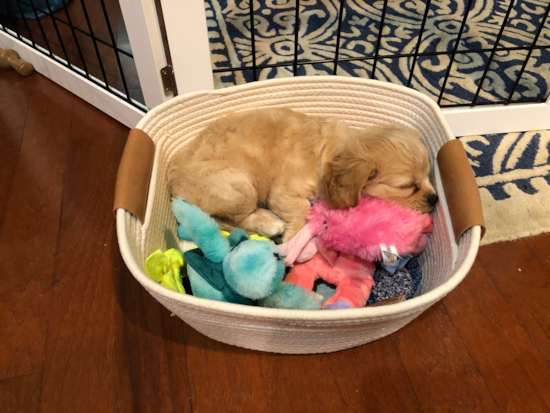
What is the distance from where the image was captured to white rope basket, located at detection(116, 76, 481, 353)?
37.0 inches

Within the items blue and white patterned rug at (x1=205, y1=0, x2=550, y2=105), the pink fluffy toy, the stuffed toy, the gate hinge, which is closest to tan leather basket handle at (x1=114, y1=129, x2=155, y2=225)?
the gate hinge

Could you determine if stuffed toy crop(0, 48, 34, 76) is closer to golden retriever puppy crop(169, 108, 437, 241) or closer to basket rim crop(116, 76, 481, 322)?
golden retriever puppy crop(169, 108, 437, 241)

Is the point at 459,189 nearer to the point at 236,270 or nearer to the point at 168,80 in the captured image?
the point at 236,270

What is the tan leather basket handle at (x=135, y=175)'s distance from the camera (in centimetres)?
116

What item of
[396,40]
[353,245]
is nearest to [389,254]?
[353,245]

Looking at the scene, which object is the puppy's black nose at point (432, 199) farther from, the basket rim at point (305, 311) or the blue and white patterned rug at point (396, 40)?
the blue and white patterned rug at point (396, 40)

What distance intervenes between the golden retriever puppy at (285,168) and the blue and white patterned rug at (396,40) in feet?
2.62

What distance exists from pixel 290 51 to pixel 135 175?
4.85ft

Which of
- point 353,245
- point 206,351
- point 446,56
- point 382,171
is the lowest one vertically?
point 206,351

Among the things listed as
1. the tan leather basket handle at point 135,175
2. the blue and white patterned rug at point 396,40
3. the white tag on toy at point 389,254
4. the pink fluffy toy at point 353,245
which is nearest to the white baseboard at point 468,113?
the blue and white patterned rug at point 396,40

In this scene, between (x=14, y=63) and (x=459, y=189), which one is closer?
(x=459, y=189)

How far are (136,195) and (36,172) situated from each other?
0.92 meters

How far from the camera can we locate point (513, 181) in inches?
68.1

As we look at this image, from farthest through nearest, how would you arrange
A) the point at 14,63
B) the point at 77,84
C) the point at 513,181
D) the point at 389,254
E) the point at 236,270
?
the point at 14,63, the point at 77,84, the point at 513,181, the point at 389,254, the point at 236,270
